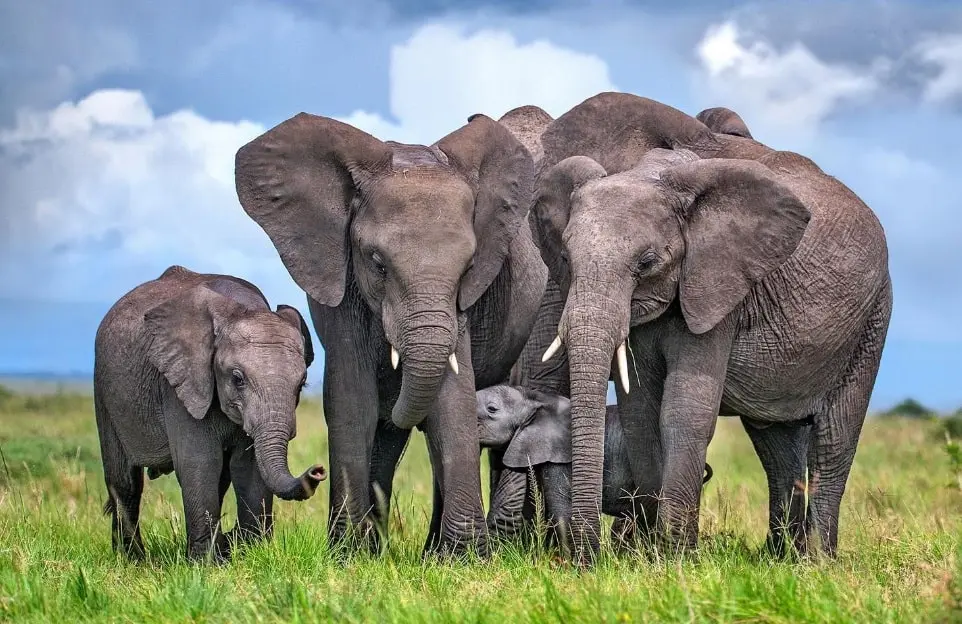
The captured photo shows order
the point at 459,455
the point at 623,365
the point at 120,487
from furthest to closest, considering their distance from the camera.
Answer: the point at 120,487 → the point at 459,455 → the point at 623,365

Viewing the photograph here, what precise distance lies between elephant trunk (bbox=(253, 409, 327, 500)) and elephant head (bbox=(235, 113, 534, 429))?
0.82 metres

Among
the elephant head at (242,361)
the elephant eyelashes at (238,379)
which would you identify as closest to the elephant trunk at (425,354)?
the elephant head at (242,361)

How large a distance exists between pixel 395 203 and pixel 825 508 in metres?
4.35

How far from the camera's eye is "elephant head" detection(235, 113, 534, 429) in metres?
9.46

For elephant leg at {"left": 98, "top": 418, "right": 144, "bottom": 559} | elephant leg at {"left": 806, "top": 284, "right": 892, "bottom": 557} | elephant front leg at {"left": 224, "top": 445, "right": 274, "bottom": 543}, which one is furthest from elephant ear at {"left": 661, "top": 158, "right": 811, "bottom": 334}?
elephant leg at {"left": 98, "top": 418, "right": 144, "bottom": 559}

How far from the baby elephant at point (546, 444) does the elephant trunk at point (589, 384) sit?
39.1 inches

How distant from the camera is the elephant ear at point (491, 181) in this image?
33.7ft

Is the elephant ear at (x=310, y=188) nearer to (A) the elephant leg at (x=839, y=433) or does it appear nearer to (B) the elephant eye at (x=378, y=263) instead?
(B) the elephant eye at (x=378, y=263)

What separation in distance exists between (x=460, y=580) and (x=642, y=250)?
2.39 metres

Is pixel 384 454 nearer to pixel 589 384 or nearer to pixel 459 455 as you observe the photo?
pixel 459 455

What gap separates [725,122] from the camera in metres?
11.7

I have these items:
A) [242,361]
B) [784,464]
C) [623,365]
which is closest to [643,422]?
[623,365]

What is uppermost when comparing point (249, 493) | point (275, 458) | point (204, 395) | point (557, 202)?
point (557, 202)

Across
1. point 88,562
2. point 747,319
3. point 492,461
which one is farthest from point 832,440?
point 88,562
